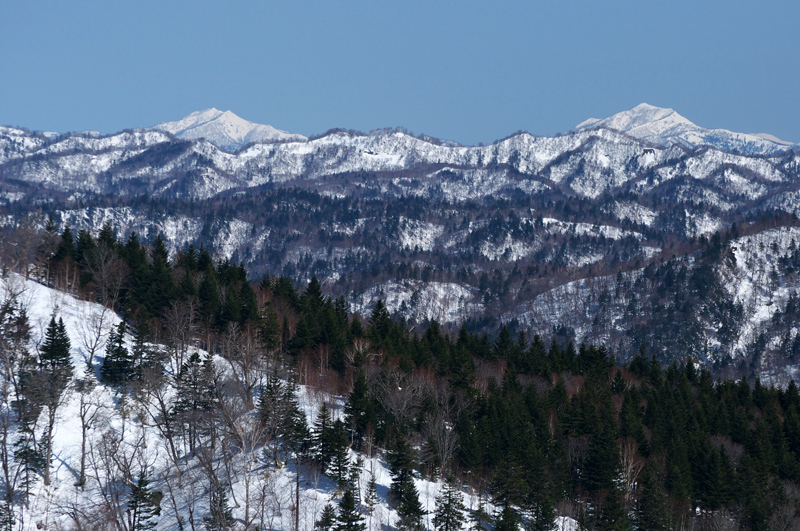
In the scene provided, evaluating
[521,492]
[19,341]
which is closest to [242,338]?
[19,341]

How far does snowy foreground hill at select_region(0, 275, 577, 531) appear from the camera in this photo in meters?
55.5

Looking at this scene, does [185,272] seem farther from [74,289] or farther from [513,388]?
[513,388]

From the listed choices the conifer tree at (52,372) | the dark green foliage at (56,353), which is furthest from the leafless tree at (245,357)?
the dark green foliage at (56,353)

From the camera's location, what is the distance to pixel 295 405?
64.0 meters

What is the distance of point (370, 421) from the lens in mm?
66312

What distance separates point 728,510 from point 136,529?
57.2 metres

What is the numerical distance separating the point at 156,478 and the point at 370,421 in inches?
847

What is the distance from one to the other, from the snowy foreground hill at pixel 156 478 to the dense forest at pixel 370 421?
613mm

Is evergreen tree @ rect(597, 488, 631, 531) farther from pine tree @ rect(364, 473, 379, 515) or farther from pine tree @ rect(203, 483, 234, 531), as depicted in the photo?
pine tree @ rect(203, 483, 234, 531)

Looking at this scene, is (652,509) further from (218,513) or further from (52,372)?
(52,372)

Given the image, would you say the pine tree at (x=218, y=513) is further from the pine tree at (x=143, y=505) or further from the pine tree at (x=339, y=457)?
the pine tree at (x=339, y=457)

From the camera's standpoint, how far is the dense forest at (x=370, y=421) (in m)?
58.7

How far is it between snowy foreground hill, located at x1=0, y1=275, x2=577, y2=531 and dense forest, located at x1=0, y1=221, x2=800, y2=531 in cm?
61

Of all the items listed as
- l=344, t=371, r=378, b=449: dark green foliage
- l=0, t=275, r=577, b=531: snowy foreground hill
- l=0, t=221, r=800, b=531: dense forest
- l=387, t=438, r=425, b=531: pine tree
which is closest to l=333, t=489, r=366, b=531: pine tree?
l=0, t=221, r=800, b=531: dense forest
